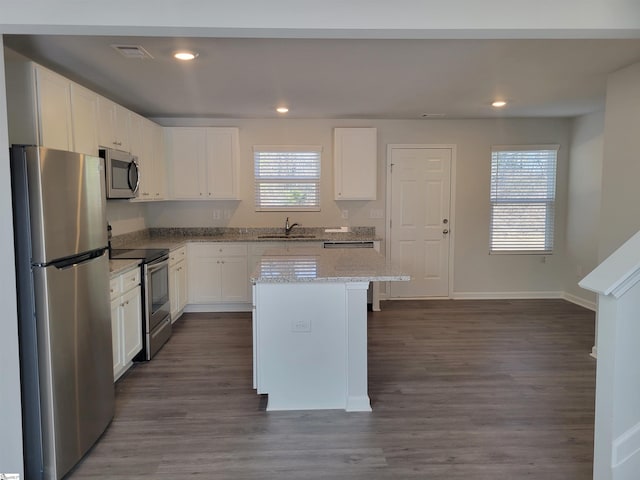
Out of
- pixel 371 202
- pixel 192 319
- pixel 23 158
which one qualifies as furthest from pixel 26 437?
pixel 371 202

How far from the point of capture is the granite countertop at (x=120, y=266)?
3132 mm

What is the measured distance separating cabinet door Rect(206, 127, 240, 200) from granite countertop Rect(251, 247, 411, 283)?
177 centimetres

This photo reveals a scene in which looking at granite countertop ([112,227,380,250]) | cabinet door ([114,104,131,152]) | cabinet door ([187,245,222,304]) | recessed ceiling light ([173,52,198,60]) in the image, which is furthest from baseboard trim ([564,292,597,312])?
cabinet door ([114,104,131,152])

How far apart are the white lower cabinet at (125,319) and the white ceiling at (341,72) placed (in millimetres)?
1619

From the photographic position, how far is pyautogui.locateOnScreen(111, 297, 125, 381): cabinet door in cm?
315

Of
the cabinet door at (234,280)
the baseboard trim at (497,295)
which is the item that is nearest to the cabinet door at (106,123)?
the cabinet door at (234,280)

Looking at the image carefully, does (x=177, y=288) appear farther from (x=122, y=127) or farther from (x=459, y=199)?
(x=459, y=199)

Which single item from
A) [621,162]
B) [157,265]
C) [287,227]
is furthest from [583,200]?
[157,265]

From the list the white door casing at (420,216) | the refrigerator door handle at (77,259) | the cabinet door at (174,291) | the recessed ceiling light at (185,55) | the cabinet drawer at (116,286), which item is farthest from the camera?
the white door casing at (420,216)

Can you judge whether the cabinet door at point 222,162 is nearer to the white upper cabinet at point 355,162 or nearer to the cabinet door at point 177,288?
the cabinet door at point 177,288

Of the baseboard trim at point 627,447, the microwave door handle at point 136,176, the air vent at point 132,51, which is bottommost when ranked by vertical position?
the baseboard trim at point 627,447

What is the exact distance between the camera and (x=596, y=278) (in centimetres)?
183

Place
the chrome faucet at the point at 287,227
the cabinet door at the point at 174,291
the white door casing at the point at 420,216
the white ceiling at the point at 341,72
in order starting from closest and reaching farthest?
1. the white ceiling at the point at 341,72
2. the cabinet door at the point at 174,291
3. the chrome faucet at the point at 287,227
4. the white door casing at the point at 420,216

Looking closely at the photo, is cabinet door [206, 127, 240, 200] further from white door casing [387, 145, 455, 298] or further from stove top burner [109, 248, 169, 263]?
white door casing [387, 145, 455, 298]
